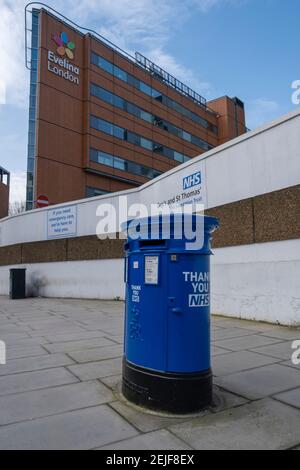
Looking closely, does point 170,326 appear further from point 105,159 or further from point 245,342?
point 105,159

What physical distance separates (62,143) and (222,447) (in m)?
33.0

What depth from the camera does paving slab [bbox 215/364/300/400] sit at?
12.8 feet

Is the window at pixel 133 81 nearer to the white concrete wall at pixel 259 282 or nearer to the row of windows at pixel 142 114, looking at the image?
the row of windows at pixel 142 114

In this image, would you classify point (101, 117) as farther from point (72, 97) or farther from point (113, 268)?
point (113, 268)

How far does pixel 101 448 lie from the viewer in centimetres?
273

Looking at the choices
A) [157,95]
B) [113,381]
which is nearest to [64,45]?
[157,95]

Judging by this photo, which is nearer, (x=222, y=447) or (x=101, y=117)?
(x=222, y=447)

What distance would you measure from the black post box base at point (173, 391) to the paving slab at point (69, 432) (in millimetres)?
330

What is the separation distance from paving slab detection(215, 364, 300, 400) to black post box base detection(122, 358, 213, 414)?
0.60 meters

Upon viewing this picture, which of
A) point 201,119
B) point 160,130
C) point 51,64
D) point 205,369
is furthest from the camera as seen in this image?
point 201,119

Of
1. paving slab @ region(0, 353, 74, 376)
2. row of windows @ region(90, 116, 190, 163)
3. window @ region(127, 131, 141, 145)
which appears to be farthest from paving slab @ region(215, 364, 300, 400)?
window @ region(127, 131, 141, 145)

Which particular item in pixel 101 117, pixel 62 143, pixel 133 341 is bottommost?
pixel 133 341
